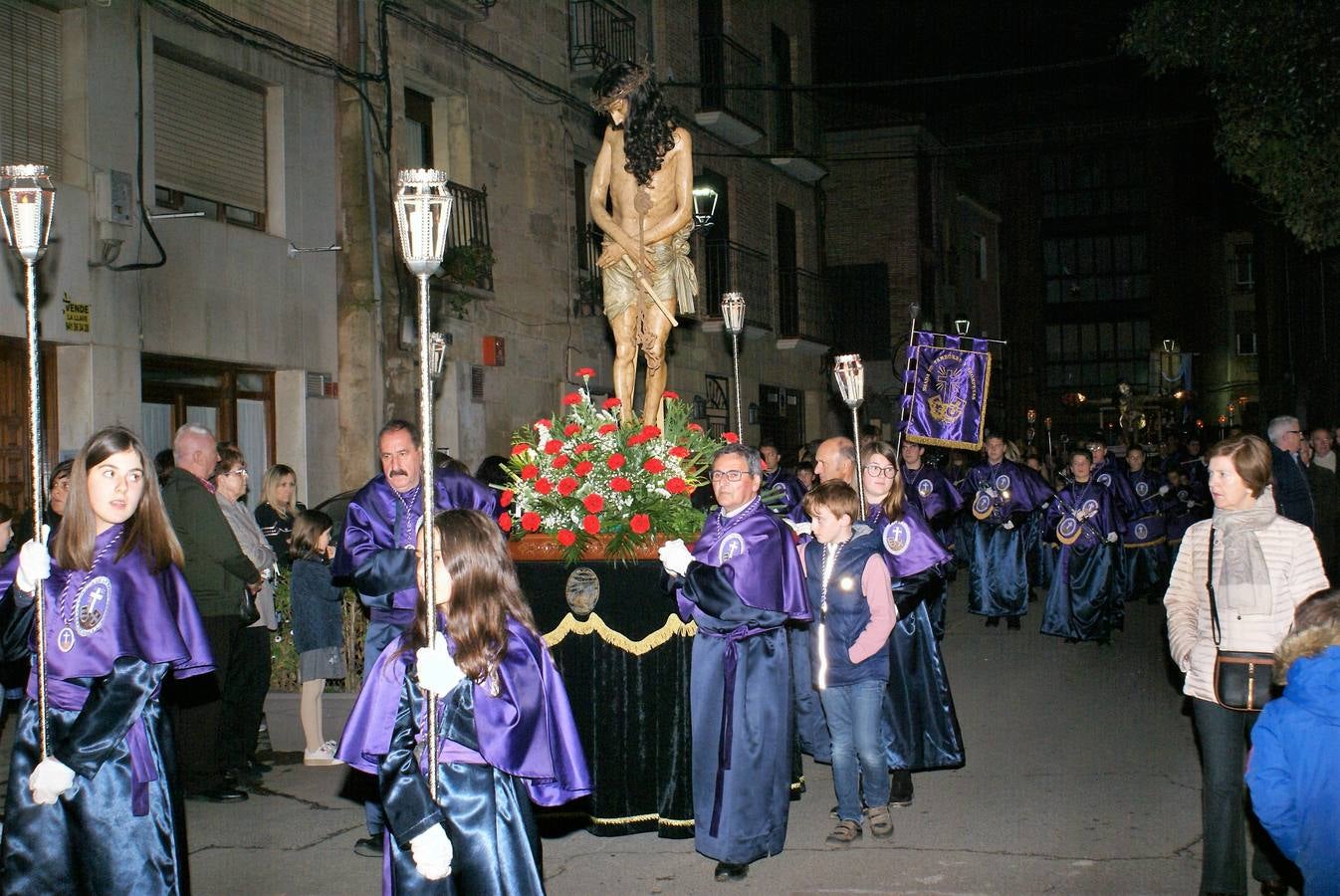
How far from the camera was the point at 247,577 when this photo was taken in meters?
7.55

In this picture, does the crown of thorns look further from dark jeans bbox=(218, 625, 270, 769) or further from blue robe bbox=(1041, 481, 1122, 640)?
blue robe bbox=(1041, 481, 1122, 640)

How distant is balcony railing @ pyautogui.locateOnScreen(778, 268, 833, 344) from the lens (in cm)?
2570

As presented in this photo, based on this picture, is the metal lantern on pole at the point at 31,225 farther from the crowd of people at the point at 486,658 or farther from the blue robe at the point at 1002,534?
the blue robe at the point at 1002,534

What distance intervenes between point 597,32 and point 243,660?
13564 mm

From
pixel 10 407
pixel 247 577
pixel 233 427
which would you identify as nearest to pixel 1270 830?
pixel 247 577

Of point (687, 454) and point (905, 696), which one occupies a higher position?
point (687, 454)

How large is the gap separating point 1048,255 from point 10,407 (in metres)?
58.7

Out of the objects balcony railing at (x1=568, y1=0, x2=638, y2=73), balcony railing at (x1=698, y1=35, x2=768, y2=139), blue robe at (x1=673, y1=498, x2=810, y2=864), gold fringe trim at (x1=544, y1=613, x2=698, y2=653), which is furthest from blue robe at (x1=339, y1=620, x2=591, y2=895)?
balcony railing at (x1=698, y1=35, x2=768, y2=139)

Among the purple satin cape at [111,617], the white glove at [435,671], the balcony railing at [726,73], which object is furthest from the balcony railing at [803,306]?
the white glove at [435,671]

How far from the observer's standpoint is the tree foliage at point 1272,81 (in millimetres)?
12938

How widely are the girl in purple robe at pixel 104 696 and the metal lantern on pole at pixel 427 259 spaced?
1160mm

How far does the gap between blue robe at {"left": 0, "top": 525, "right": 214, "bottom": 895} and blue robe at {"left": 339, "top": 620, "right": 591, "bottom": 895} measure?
0.87 m

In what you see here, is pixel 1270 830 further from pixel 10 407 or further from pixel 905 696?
pixel 10 407

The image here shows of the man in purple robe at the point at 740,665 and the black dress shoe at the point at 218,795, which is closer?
the man in purple robe at the point at 740,665
